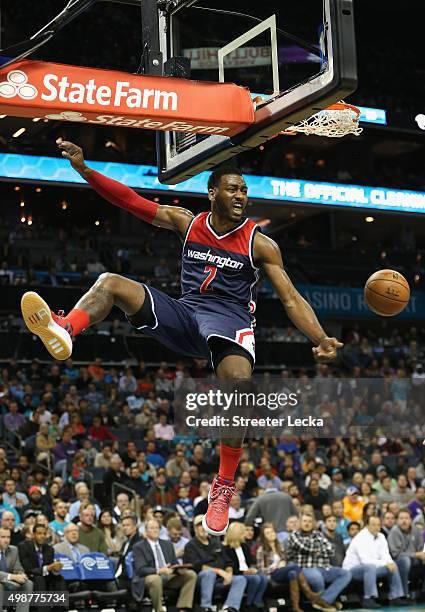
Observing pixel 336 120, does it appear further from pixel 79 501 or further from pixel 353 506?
pixel 353 506

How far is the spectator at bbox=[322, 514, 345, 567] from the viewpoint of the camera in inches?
542

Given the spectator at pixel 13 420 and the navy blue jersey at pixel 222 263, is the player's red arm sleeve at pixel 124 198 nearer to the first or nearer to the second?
the navy blue jersey at pixel 222 263

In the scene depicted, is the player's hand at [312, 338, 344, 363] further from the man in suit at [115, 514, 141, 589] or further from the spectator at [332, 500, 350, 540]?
the spectator at [332, 500, 350, 540]

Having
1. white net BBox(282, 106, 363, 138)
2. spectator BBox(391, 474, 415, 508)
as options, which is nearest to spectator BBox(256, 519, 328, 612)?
spectator BBox(391, 474, 415, 508)

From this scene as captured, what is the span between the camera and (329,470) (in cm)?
1756

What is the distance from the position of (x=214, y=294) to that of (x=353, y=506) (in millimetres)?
9445

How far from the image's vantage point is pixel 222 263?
6582 millimetres

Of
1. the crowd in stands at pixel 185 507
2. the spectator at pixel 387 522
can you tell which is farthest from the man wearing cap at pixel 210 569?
the spectator at pixel 387 522

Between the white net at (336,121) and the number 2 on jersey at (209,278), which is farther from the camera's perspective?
the white net at (336,121)

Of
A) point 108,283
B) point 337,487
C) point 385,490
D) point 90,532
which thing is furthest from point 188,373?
A: point 108,283

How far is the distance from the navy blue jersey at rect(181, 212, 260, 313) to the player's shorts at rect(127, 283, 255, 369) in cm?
7

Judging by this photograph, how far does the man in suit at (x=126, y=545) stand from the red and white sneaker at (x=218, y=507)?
6177mm

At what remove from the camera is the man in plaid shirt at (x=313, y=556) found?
13.3m

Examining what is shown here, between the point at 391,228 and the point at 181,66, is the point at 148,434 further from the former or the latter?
the point at 391,228
